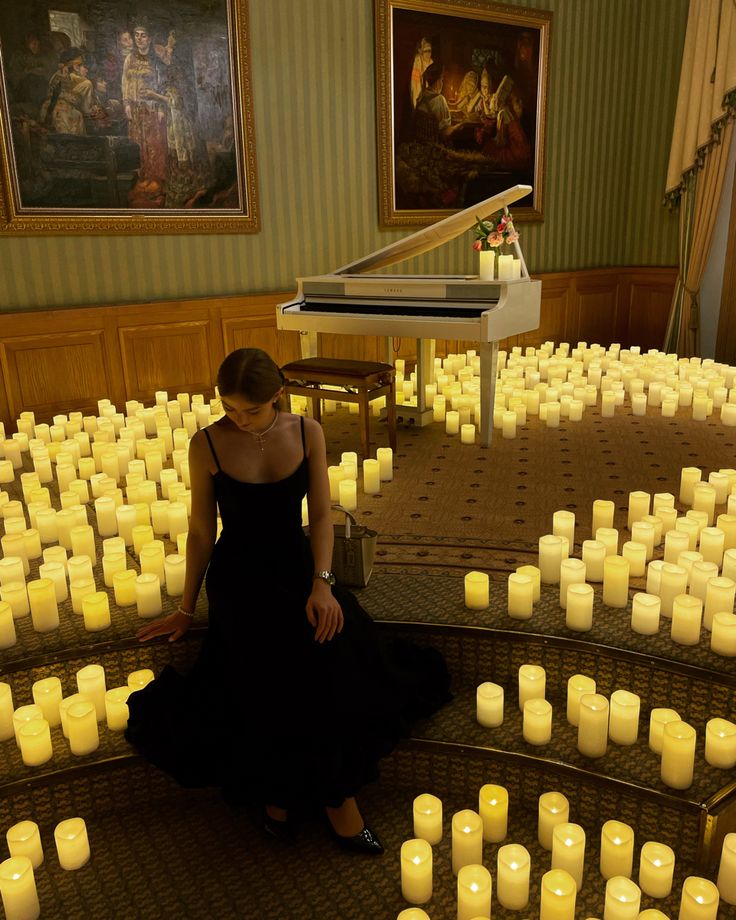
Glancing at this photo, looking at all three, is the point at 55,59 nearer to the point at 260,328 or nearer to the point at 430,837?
the point at 260,328

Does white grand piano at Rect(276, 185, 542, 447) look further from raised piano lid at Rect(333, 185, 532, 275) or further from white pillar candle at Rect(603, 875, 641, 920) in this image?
white pillar candle at Rect(603, 875, 641, 920)

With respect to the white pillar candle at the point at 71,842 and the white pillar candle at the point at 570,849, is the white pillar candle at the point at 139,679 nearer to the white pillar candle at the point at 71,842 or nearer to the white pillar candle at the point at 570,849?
the white pillar candle at the point at 71,842

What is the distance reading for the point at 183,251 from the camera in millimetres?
6379

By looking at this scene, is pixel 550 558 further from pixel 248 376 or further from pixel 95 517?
pixel 95 517

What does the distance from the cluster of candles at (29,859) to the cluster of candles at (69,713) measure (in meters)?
0.22

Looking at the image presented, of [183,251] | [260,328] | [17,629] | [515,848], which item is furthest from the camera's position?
[260,328]

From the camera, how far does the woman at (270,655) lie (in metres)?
2.14

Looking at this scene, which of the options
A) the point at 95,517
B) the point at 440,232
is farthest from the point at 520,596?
the point at 440,232

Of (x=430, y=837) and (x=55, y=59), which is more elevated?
(x=55, y=59)

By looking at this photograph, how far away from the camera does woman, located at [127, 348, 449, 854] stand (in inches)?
84.1

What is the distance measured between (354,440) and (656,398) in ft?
7.62

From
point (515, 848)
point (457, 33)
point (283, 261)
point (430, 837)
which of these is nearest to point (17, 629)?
point (430, 837)

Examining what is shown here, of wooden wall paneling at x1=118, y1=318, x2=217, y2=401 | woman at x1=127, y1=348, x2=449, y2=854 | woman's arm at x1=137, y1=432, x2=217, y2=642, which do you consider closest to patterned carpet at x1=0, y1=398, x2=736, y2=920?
woman at x1=127, y1=348, x2=449, y2=854

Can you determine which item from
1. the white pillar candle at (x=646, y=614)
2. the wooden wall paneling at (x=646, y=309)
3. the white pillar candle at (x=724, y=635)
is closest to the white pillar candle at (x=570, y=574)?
the white pillar candle at (x=646, y=614)
